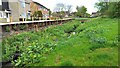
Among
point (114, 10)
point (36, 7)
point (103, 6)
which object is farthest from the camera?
point (36, 7)

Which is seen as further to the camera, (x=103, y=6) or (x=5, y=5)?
(x=103, y=6)

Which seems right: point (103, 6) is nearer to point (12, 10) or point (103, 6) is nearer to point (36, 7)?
point (36, 7)

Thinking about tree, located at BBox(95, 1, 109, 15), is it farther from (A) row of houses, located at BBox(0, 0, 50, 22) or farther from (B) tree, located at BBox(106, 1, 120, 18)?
(A) row of houses, located at BBox(0, 0, 50, 22)

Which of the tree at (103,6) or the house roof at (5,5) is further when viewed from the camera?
the tree at (103,6)

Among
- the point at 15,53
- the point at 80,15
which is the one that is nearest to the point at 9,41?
the point at 15,53

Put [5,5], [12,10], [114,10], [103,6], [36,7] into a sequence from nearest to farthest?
[114,10]
[5,5]
[12,10]
[103,6]
[36,7]

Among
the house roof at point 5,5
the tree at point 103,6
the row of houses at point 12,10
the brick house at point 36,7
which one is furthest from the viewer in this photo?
the brick house at point 36,7

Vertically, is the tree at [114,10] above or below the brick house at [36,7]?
below

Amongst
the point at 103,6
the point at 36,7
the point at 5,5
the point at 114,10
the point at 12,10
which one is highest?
the point at 36,7

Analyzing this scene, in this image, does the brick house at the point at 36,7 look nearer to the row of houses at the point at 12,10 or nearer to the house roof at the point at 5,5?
the row of houses at the point at 12,10

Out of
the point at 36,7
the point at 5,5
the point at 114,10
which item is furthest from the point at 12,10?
the point at 36,7

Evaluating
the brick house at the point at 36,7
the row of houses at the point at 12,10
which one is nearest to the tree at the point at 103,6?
the brick house at the point at 36,7

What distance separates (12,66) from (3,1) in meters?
38.0

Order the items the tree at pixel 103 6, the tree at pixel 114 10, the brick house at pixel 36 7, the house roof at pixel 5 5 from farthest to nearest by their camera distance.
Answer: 1. the brick house at pixel 36 7
2. the tree at pixel 103 6
3. the house roof at pixel 5 5
4. the tree at pixel 114 10
